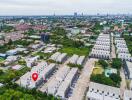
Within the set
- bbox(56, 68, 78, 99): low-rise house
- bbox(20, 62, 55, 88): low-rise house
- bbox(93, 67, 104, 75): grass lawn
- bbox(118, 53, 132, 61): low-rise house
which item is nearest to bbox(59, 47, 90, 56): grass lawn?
bbox(118, 53, 132, 61): low-rise house

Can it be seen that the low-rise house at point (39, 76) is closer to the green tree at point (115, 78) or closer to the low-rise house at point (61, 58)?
the low-rise house at point (61, 58)

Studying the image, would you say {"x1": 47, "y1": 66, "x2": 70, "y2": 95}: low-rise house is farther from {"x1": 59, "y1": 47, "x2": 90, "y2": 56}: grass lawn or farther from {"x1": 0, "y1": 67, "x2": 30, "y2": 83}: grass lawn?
{"x1": 59, "y1": 47, "x2": 90, "y2": 56}: grass lawn

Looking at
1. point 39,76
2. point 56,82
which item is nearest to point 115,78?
point 56,82

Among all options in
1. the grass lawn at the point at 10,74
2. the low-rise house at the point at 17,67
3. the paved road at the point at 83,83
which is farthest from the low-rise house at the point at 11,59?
the paved road at the point at 83,83

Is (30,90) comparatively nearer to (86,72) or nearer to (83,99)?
(83,99)

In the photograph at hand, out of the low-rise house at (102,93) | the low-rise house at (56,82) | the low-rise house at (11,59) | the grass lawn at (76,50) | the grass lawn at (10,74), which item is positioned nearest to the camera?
the low-rise house at (102,93)

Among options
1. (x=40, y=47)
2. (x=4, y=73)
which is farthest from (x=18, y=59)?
(x=40, y=47)

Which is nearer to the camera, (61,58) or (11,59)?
(11,59)

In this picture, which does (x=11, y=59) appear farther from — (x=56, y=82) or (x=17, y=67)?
(x=56, y=82)
